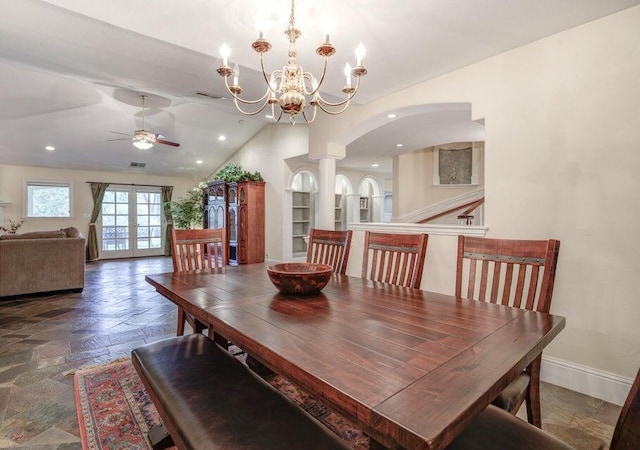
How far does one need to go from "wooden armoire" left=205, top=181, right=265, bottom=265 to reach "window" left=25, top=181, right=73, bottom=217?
4.22 meters

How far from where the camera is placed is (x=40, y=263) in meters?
4.53

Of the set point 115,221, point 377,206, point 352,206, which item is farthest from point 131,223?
point 377,206

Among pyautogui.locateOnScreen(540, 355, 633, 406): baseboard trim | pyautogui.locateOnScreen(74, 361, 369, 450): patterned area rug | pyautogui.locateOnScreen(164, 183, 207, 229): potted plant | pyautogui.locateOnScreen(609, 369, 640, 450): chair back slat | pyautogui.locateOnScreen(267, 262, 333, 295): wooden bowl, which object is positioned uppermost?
pyautogui.locateOnScreen(164, 183, 207, 229): potted plant

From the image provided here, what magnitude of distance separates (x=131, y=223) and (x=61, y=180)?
1841 millimetres

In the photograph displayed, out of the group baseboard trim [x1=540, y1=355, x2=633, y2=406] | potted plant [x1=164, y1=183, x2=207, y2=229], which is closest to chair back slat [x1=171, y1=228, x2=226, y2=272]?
baseboard trim [x1=540, y1=355, x2=633, y2=406]

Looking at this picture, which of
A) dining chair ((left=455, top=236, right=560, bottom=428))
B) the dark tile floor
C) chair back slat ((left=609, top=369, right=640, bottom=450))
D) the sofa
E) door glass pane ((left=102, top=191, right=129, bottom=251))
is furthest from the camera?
door glass pane ((left=102, top=191, right=129, bottom=251))

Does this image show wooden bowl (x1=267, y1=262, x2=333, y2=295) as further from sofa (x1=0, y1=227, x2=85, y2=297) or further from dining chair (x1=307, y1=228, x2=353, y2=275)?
sofa (x1=0, y1=227, x2=85, y2=297)

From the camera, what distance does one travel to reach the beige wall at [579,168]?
2010mm

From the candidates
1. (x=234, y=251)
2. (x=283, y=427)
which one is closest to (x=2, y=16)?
(x=283, y=427)

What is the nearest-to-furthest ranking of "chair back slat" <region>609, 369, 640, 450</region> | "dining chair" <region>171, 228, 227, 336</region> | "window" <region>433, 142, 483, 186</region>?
"chair back slat" <region>609, 369, 640, 450</region>
"dining chair" <region>171, 228, 227, 336</region>
"window" <region>433, 142, 483, 186</region>

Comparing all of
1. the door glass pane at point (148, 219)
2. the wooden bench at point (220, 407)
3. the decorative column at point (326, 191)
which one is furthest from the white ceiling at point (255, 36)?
the door glass pane at point (148, 219)

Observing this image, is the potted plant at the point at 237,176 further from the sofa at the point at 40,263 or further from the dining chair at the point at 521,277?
Result: the dining chair at the point at 521,277

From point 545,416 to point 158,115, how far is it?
267 inches

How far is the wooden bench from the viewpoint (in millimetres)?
976
